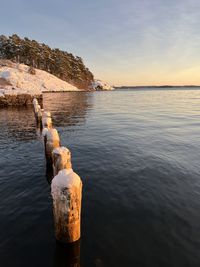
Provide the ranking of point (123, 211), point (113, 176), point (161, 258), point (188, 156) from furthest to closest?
point (188, 156)
point (113, 176)
point (123, 211)
point (161, 258)

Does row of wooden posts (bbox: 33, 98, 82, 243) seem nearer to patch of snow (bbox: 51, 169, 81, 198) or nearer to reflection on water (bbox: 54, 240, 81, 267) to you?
patch of snow (bbox: 51, 169, 81, 198)

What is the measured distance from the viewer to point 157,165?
1210 centimetres

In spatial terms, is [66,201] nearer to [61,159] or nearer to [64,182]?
[64,182]

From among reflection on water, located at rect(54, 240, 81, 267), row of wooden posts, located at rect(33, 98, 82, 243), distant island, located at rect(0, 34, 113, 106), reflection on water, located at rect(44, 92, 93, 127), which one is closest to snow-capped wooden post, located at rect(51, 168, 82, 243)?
row of wooden posts, located at rect(33, 98, 82, 243)

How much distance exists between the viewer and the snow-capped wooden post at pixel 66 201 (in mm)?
5340

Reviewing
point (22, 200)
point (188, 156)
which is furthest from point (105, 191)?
point (188, 156)

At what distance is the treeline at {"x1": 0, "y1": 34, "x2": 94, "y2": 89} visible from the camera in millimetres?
121637

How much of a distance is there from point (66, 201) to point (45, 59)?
147 m

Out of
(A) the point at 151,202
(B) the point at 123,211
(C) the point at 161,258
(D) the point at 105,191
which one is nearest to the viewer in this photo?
(C) the point at 161,258

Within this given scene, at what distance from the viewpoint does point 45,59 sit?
13888cm

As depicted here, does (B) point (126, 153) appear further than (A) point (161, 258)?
Yes

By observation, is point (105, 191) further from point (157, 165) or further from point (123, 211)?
point (157, 165)

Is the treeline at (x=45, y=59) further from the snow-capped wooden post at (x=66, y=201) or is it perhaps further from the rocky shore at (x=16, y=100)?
the snow-capped wooden post at (x=66, y=201)

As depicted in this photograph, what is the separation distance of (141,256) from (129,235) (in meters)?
0.83
